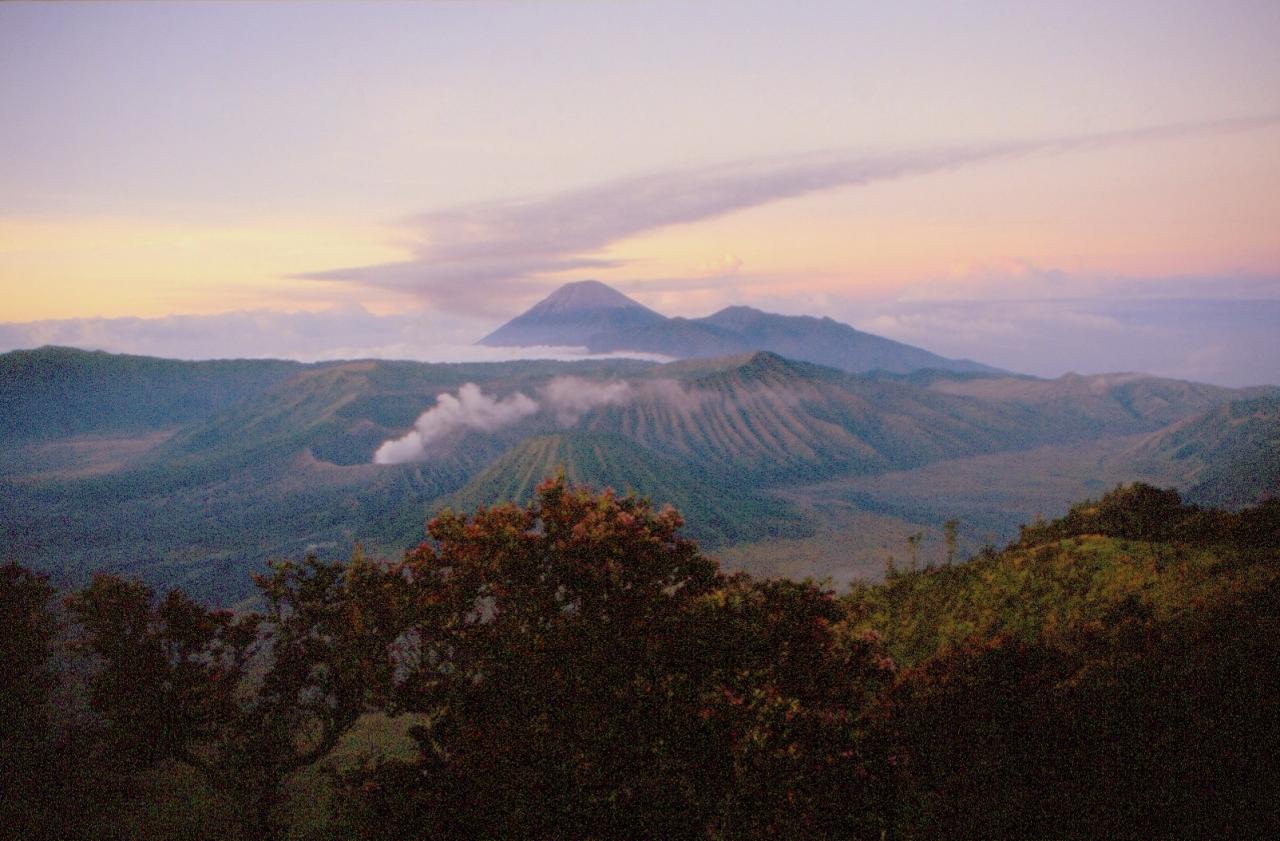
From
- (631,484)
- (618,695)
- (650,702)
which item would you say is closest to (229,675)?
(618,695)

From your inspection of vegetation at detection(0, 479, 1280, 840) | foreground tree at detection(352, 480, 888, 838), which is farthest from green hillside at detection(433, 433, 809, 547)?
foreground tree at detection(352, 480, 888, 838)

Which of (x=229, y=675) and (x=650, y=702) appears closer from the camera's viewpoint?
(x=650, y=702)

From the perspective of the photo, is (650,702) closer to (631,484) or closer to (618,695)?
(618,695)

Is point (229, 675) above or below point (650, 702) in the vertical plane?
below

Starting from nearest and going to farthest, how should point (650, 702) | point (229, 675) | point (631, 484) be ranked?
point (650, 702), point (229, 675), point (631, 484)

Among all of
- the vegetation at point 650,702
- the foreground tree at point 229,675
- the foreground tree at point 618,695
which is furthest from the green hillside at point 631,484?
the foreground tree at point 618,695

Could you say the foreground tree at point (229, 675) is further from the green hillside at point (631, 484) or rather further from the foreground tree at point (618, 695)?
the green hillside at point (631, 484)

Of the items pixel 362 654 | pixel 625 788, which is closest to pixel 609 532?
pixel 625 788

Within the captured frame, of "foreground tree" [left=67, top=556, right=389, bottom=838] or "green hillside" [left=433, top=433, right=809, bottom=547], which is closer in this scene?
"foreground tree" [left=67, top=556, right=389, bottom=838]

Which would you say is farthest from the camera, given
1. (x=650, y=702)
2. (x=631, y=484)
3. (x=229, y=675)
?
(x=631, y=484)

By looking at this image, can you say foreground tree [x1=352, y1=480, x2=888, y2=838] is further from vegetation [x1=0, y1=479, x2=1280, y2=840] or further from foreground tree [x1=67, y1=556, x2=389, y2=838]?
foreground tree [x1=67, y1=556, x2=389, y2=838]
